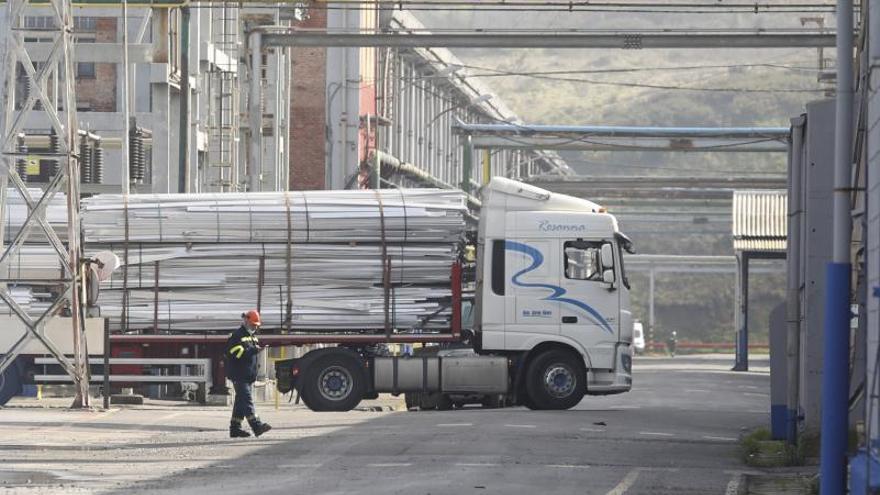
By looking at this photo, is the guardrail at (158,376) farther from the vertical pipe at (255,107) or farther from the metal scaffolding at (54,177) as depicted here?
the vertical pipe at (255,107)

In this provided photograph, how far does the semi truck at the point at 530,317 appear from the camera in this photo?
28141mm

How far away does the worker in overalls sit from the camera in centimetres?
2242

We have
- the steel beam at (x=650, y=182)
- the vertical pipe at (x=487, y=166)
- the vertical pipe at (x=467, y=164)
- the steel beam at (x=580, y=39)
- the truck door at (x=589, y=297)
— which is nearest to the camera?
the truck door at (x=589, y=297)

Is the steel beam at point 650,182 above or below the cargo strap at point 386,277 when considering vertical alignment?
above

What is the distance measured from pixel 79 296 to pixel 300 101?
26.4 m

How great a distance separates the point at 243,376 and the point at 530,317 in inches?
274

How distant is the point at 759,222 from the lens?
2037 inches

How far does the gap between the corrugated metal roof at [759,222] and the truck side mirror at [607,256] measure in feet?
75.7

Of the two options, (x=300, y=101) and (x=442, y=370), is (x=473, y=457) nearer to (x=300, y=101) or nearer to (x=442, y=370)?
(x=442, y=370)

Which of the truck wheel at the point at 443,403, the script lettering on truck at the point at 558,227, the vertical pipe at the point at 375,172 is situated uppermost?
the vertical pipe at the point at 375,172

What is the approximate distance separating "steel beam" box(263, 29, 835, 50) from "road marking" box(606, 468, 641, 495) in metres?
18.3

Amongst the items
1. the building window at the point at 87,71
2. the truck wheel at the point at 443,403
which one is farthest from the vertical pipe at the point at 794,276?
the building window at the point at 87,71

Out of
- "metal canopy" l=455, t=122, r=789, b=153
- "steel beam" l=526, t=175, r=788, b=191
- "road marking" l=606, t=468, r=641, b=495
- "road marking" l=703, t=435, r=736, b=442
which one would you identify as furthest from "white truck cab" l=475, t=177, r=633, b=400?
"steel beam" l=526, t=175, r=788, b=191

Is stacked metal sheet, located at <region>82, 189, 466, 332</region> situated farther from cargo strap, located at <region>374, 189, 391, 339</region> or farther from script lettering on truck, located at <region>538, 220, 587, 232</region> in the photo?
script lettering on truck, located at <region>538, 220, 587, 232</region>
